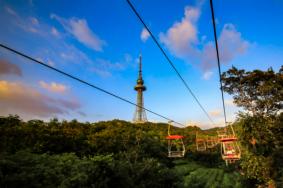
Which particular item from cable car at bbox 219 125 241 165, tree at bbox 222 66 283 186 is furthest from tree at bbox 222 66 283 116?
cable car at bbox 219 125 241 165

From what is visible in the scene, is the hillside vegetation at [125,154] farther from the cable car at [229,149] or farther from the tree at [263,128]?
the cable car at [229,149]

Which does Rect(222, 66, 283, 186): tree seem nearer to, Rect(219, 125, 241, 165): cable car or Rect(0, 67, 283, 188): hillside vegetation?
Rect(0, 67, 283, 188): hillside vegetation

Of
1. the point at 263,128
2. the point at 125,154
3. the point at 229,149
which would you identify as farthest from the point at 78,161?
the point at 263,128

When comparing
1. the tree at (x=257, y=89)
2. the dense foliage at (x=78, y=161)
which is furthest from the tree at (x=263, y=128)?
the dense foliage at (x=78, y=161)

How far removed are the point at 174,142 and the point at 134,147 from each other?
40.7ft

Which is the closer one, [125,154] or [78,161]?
[78,161]

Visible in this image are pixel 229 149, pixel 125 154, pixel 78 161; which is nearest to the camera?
pixel 78 161

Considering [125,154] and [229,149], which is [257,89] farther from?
[125,154]

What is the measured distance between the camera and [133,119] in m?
72.9

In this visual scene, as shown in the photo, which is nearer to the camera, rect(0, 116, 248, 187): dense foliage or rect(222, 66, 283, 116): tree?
rect(0, 116, 248, 187): dense foliage

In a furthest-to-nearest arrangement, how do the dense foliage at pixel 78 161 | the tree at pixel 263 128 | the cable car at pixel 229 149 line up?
the tree at pixel 263 128, the cable car at pixel 229 149, the dense foliage at pixel 78 161

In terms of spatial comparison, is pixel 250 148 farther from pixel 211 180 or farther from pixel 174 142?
pixel 174 142

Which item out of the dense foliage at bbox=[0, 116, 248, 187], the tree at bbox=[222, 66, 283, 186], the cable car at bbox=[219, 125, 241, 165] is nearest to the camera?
the dense foliage at bbox=[0, 116, 248, 187]

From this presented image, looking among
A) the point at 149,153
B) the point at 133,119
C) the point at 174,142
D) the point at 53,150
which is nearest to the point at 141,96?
the point at 133,119
